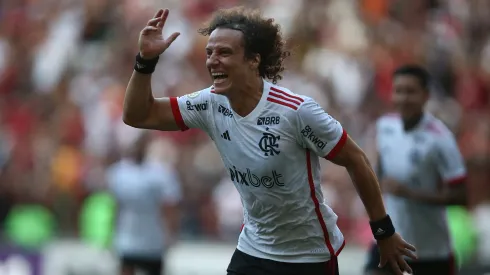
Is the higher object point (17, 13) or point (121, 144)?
point (17, 13)

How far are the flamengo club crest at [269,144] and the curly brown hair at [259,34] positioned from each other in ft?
1.48

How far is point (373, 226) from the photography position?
253 inches

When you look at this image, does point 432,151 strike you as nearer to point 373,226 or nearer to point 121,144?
point 373,226

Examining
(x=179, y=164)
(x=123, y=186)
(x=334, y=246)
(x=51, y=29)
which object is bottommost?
(x=334, y=246)

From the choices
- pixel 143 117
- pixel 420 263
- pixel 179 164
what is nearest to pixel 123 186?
pixel 179 164

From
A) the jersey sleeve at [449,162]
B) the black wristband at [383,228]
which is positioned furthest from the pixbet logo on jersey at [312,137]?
the jersey sleeve at [449,162]

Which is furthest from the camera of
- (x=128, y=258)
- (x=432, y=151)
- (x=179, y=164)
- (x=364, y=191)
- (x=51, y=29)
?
(x=51, y=29)

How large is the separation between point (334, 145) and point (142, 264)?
670 centimetres

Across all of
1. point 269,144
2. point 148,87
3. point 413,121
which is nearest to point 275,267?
point 269,144

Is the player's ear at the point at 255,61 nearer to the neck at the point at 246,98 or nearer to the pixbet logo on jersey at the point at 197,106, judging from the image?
the neck at the point at 246,98

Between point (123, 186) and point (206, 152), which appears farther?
point (206, 152)

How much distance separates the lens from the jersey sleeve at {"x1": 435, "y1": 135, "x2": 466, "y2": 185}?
8.73 meters

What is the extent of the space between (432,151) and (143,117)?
10.1 feet

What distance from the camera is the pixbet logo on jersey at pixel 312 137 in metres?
6.23
